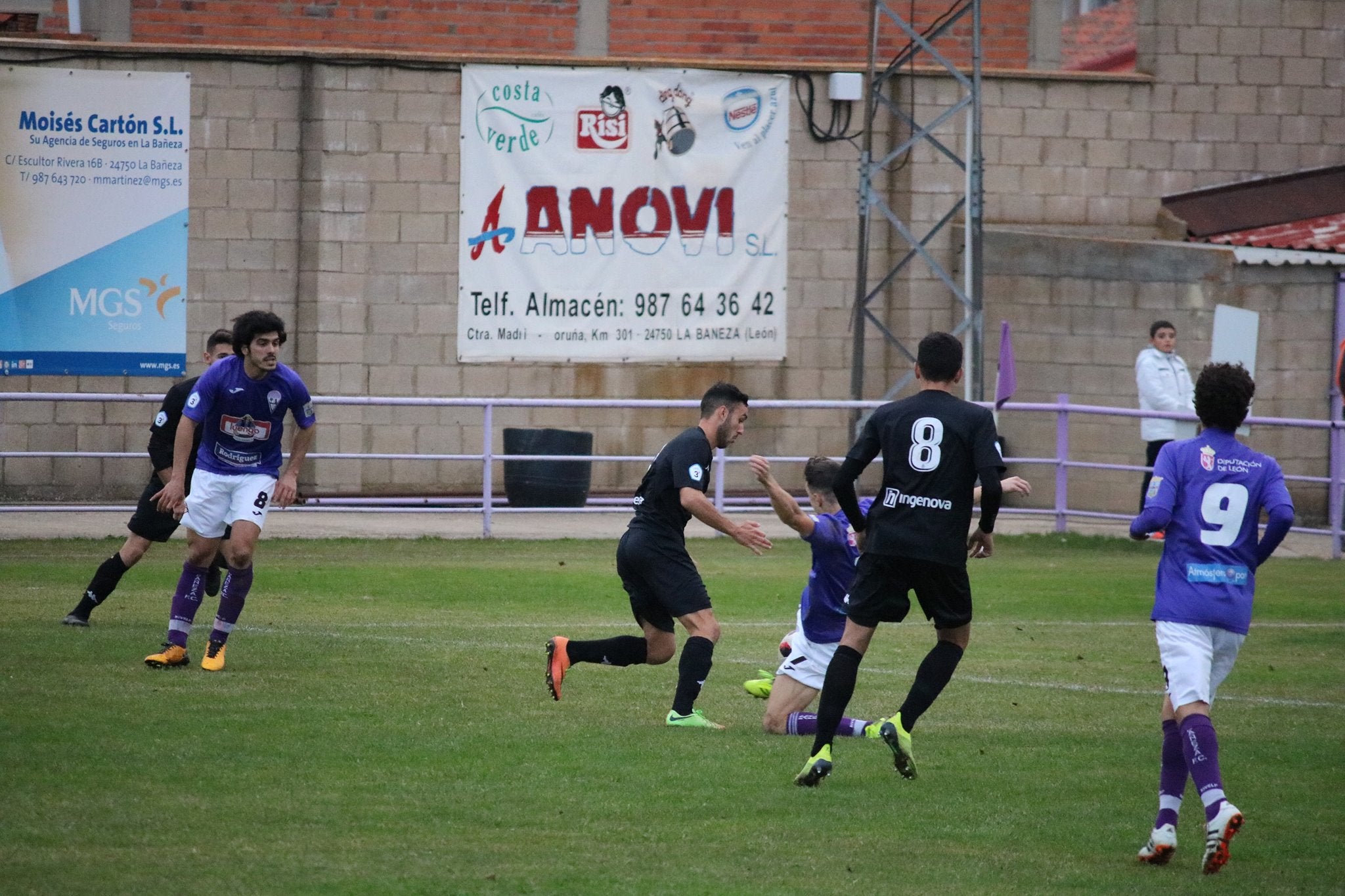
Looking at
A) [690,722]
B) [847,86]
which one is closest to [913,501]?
[690,722]

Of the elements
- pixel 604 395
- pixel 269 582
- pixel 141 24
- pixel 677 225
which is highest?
pixel 141 24

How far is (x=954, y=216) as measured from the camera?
20344 millimetres

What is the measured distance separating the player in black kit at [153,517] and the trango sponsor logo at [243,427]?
4.13 ft

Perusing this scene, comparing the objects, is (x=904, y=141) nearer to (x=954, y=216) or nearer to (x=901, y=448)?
(x=954, y=216)

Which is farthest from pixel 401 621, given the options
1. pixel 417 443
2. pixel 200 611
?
pixel 417 443

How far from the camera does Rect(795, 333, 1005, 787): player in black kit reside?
6758 mm

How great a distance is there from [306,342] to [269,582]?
6687 mm

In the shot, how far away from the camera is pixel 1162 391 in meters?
16.8

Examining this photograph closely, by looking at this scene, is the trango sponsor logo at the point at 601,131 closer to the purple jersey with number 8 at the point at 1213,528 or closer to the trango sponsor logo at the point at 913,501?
the trango sponsor logo at the point at 913,501

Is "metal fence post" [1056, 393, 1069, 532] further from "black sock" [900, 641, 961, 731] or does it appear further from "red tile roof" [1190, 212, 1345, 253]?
"black sock" [900, 641, 961, 731]

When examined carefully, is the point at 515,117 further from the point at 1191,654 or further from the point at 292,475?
the point at 1191,654

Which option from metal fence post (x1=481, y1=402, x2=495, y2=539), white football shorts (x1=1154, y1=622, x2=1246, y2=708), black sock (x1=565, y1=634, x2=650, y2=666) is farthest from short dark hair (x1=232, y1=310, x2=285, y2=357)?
metal fence post (x1=481, y1=402, x2=495, y2=539)

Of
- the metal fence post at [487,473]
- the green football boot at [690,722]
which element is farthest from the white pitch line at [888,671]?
the metal fence post at [487,473]

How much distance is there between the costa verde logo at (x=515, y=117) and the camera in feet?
63.7
